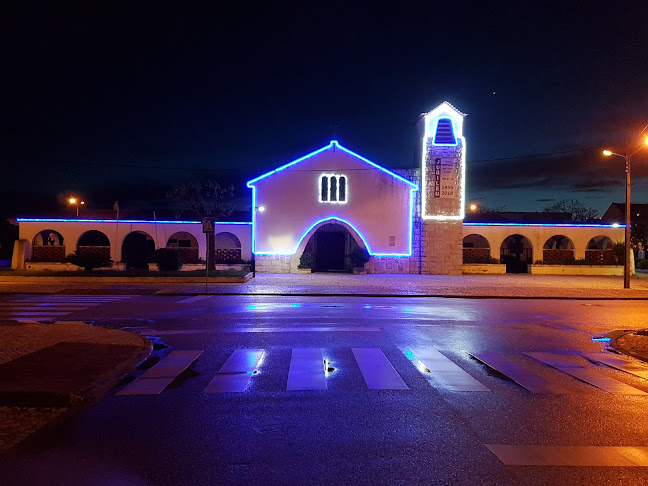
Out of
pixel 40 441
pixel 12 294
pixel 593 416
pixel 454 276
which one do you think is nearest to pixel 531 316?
pixel 593 416

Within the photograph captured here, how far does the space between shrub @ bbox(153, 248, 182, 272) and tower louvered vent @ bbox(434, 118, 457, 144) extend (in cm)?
1749

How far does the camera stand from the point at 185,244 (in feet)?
140

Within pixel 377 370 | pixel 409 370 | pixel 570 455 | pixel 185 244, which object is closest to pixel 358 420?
pixel 570 455

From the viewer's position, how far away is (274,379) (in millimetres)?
8289

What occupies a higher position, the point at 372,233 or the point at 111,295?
the point at 372,233

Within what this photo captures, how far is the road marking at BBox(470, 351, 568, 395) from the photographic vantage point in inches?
313

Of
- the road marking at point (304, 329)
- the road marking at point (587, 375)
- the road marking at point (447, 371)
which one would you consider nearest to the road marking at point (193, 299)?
the road marking at point (304, 329)

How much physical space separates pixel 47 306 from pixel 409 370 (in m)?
13.2

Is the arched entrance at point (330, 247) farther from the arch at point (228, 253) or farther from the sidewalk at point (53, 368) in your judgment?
the sidewalk at point (53, 368)

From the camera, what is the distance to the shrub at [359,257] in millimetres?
33875

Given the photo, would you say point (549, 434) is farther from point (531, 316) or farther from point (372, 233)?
point (372, 233)

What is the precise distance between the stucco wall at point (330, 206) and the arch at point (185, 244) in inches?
209

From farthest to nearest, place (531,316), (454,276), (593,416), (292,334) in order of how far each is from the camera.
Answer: (454,276) < (531,316) < (292,334) < (593,416)

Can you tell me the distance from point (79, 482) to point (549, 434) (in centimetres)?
480
